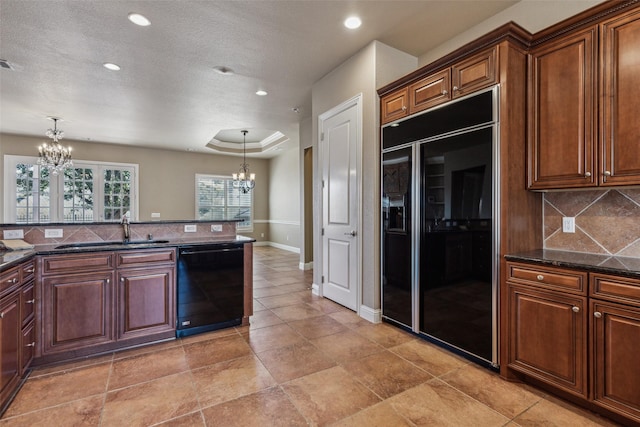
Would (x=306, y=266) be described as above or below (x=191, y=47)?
below

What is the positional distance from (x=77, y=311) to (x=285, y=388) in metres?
1.79

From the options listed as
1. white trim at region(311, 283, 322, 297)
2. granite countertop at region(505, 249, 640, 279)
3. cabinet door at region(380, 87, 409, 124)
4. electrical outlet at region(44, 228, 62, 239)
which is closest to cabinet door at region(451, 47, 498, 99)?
cabinet door at region(380, 87, 409, 124)

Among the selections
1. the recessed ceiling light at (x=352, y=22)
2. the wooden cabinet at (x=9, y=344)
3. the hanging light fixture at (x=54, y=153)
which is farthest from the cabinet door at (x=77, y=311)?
the hanging light fixture at (x=54, y=153)

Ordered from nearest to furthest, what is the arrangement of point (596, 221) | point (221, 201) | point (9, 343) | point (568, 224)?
point (9, 343) → point (596, 221) → point (568, 224) → point (221, 201)

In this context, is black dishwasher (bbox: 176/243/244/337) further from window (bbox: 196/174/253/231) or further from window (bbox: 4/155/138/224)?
window (bbox: 196/174/253/231)

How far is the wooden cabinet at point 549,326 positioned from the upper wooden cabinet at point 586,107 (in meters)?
0.69

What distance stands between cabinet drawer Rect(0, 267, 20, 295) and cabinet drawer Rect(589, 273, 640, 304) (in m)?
3.43

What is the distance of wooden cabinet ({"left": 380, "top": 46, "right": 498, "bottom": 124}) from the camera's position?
2297mm

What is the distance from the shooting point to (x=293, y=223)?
8.68 meters

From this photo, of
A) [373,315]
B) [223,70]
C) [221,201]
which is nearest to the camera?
[373,315]

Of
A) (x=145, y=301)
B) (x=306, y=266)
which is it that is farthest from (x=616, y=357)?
(x=306, y=266)

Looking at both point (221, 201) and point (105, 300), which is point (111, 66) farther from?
point (221, 201)

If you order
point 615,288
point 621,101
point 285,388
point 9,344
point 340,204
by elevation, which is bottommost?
point 285,388

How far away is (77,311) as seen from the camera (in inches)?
96.6
